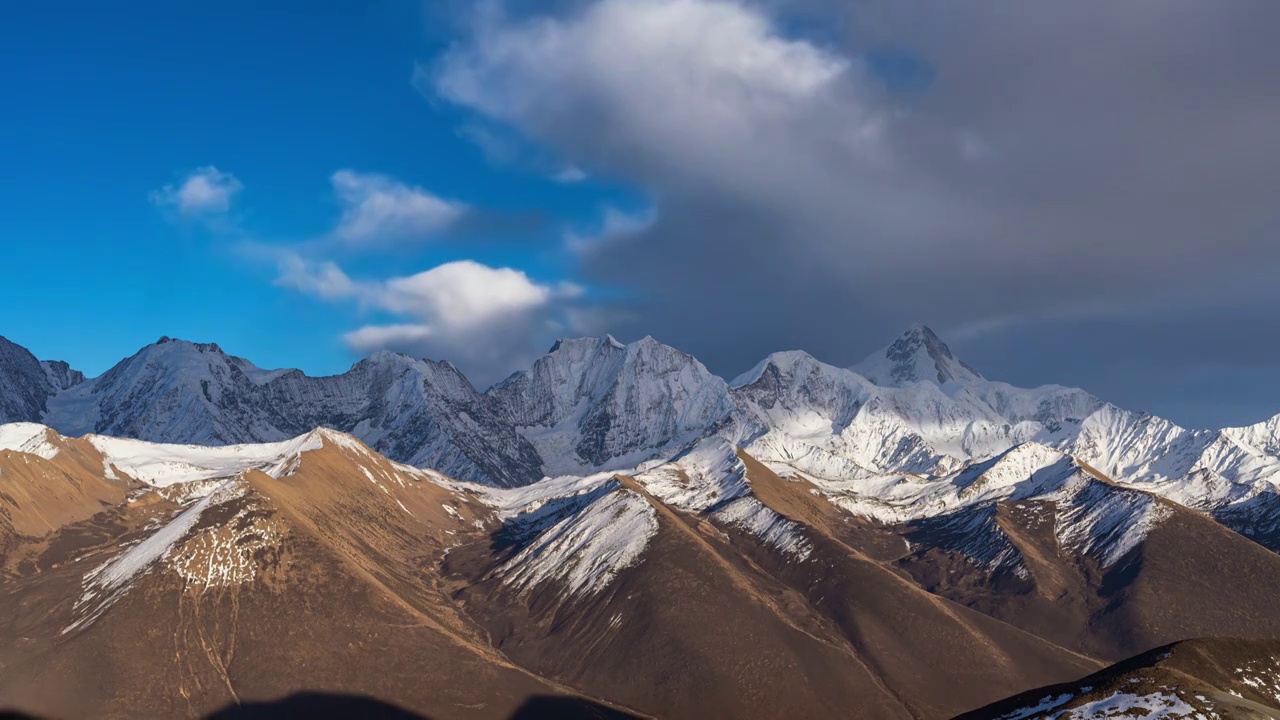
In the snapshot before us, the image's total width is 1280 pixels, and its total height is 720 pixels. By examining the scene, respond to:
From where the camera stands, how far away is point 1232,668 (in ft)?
474

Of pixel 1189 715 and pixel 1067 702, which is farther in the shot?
pixel 1067 702

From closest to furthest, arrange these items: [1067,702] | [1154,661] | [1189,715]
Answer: [1189,715], [1067,702], [1154,661]

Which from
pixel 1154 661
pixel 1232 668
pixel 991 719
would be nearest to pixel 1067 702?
pixel 991 719

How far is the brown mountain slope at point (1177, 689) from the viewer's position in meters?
120

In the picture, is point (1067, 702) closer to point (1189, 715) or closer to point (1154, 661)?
point (1189, 715)

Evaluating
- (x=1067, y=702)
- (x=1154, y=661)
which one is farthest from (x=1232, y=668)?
(x=1067, y=702)

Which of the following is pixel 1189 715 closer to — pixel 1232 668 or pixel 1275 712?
pixel 1275 712

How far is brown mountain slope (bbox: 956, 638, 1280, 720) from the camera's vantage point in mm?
119562

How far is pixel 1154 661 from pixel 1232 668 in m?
11.5

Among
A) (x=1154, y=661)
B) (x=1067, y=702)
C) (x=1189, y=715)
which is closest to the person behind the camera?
(x=1189, y=715)

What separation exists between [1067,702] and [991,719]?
10.6 metres

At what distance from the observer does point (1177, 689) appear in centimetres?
12250

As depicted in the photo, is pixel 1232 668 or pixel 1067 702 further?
pixel 1232 668

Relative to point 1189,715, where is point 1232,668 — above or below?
above
